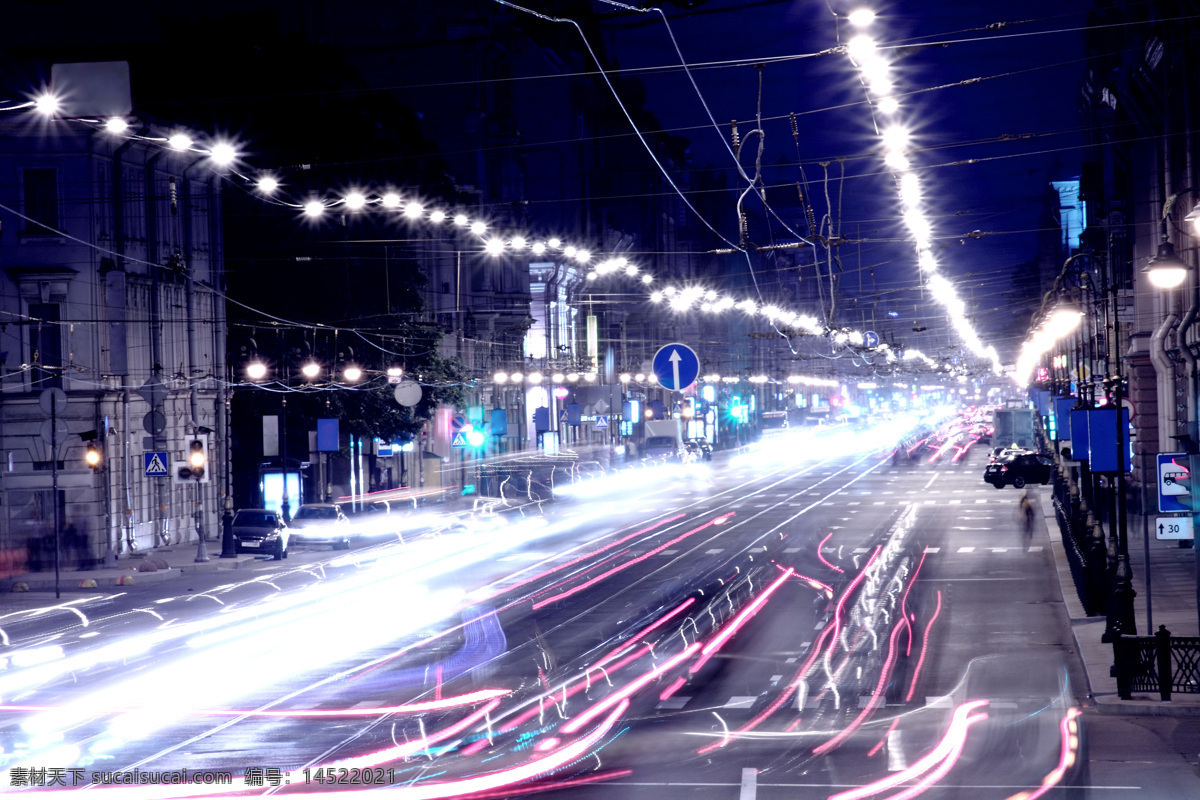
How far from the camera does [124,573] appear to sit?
36.7 m

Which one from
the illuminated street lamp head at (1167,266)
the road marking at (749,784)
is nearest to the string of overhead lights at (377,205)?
the road marking at (749,784)

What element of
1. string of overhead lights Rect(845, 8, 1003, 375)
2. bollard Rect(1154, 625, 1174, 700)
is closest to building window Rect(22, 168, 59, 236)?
string of overhead lights Rect(845, 8, 1003, 375)

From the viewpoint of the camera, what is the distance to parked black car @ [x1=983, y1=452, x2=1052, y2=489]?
65.7 meters

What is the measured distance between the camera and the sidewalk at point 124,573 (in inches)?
1399

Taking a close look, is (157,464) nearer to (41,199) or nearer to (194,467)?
(194,467)

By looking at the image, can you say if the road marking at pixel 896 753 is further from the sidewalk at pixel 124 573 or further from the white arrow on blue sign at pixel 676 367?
the sidewalk at pixel 124 573

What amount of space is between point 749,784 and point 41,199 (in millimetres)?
34264

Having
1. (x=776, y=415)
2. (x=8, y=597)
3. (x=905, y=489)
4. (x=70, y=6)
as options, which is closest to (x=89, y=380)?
(x=8, y=597)

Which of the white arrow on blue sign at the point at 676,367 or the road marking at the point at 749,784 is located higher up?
the white arrow on blue sign at the point at 676,367

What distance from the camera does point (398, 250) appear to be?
55469mm

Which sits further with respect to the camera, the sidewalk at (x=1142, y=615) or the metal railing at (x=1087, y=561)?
the metal railing at (x=1087, y=561)

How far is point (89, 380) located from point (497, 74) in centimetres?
4331

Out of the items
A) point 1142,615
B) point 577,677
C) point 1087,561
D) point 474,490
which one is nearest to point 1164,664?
point 577,677

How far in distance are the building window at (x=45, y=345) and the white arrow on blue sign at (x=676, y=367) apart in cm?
2468
